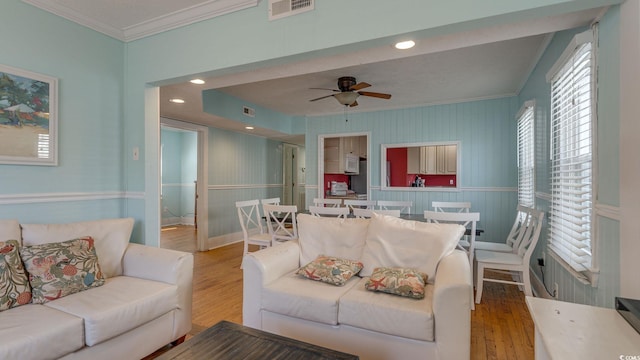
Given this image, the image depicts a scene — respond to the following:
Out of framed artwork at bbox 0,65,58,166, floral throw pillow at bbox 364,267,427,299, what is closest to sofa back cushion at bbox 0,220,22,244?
framed artwork at bbox 0,65,58,166

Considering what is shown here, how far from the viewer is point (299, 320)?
2.04 meters

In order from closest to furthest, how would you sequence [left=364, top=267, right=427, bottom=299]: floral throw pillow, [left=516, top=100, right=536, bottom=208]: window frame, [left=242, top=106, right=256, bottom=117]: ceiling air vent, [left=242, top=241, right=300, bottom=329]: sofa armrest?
1. [left=364, top=267, right=427, bottom=299]: floral throw pillow
2. [left=242, top=241, right=300, bottom=329]: sofa armrest
3. [left=516, top=100, right=536, bottom=208]: window frame
4. [left=242, top=106, right=256, bottom=117]: ceiling air vent

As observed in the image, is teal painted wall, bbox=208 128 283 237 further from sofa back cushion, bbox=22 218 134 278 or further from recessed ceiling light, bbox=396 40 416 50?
recessed ceiling light, bbox=396 40 416 50

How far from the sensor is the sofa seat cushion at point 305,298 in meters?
1.93

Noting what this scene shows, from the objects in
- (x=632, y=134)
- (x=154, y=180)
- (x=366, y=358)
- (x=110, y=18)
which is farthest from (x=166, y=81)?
(x=632, y=134)

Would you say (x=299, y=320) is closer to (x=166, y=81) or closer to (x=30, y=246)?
(x=30, y=246)

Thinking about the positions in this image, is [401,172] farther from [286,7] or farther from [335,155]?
[286,7]

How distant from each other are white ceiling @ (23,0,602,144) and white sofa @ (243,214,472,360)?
1.35 meters

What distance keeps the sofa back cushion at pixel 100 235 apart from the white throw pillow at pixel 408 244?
1959 mm

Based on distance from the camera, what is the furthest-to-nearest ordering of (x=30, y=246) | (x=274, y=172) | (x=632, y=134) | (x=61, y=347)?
(x=274, y=172) → (x=30, y=246) → (x=61, y=347) → (x=632, y=134)

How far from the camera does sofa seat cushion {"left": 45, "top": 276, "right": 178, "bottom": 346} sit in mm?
1700

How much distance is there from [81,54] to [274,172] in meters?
4.71

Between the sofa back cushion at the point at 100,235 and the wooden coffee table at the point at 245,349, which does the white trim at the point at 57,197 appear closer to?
the sofa back cushion at the point at 100,235

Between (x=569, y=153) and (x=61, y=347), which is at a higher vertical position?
(x=569, y=153)
